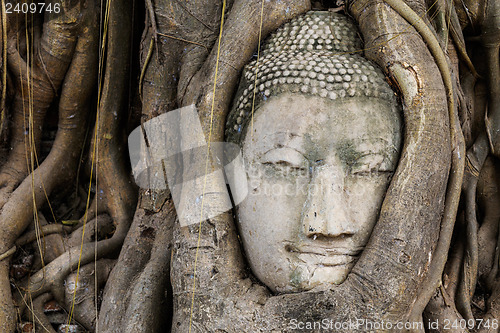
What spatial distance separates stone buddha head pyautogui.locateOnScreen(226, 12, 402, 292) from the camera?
1.92 meters

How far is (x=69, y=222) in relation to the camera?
2773 millimetres

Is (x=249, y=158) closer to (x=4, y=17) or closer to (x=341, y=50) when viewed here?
(x=341, y=50)

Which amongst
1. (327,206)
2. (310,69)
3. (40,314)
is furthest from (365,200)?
(40,314)

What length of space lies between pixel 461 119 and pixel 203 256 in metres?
1.15

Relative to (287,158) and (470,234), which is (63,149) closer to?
(287,158)

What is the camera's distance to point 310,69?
79.1 inches

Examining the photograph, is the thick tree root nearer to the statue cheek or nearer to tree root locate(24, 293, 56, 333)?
tree root locate(24, 293, 56, 333)

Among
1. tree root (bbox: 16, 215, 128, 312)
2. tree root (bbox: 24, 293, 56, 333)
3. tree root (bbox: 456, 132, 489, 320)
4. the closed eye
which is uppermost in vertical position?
the closed eye

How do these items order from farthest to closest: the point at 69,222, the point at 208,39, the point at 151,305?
1. the point at 69,222
2. the point at 208,39
3. the point at 151,305

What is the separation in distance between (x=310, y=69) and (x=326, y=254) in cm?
64

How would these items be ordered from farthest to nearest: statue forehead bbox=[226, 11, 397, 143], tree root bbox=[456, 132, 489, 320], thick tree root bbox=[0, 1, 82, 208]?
1. thick tree root bbox=[0, 1, 82, 208]
2. tree root bbox=[456, 132, 489, 320]
3. statue forehead bbox=[226, 11, 397, 143]

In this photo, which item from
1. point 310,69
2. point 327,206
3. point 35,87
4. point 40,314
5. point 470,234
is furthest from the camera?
point 35,87

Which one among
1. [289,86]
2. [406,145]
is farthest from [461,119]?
[289,86]

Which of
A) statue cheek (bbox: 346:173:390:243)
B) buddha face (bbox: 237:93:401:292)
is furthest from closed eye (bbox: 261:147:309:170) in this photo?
statue cheek (bbox: 346:173:390:243)
